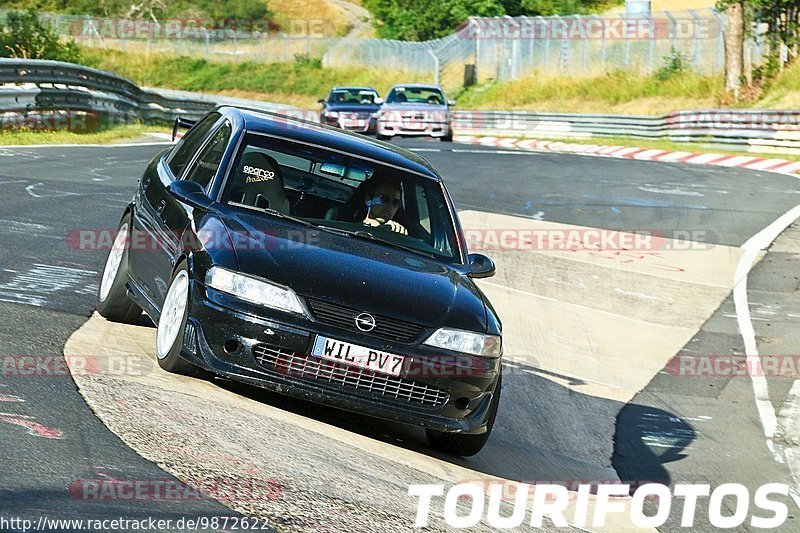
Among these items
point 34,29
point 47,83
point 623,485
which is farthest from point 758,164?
point 623,485

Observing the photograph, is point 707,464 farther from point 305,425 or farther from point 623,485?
point 305,425

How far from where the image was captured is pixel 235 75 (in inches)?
2968

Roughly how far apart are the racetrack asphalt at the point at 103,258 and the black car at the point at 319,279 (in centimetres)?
61

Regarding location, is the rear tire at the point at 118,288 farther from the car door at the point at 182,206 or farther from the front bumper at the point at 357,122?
the front bumper at the point at 357,122

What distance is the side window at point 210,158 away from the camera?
7.77 metres

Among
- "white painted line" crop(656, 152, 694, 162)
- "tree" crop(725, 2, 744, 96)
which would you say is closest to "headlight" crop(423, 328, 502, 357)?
"white painted line" crop(656, 152, 694, 162)

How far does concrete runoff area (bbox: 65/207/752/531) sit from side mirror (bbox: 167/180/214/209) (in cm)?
91

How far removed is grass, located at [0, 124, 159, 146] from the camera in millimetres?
21938

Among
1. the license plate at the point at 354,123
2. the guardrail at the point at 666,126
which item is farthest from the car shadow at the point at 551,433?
the license plate at the point at 354,123

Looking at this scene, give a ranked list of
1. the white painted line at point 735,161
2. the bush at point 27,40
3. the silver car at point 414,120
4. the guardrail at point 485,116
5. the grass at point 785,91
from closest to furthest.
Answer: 1. the guardrail at point 485,116
2. the white painted line at point 735,161
3. the bush at point 27,40
4. the silver car at point 414,120
5. the grass at point 785,91

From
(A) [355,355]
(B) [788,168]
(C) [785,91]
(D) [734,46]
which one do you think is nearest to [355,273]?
(A) [355,355]

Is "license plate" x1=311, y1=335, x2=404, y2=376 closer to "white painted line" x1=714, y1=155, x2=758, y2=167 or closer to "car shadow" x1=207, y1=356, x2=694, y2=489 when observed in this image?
"car shadow" x1=207, y1=356, x2=694, y2=489

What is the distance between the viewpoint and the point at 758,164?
27.0 metres

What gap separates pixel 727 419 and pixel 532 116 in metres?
31.8
